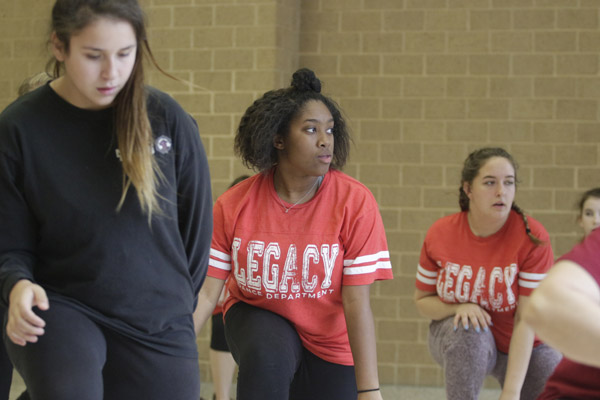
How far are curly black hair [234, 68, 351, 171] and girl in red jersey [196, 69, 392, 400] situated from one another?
1 cm

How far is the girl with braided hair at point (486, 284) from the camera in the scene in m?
3.72

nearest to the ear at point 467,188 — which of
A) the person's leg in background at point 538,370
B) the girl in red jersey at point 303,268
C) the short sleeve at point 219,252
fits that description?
the person's leg in background at point 538,370

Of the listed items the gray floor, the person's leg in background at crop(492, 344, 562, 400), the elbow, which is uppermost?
the elbow

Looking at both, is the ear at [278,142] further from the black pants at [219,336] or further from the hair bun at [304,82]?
the black pants at [219,336]

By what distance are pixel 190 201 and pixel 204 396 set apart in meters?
3.16

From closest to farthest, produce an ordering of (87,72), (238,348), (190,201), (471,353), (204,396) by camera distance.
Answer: (87,72) < (190,201) < (238,348) < (471,353) < (204,396)

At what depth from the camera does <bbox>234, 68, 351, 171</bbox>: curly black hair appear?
3.34 meters

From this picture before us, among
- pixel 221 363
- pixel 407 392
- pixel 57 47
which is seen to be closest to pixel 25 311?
pixel 57 47

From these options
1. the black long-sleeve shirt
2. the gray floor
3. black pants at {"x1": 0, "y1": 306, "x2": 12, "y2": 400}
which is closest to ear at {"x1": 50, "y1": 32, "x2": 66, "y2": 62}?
the black long-sleeve shirt

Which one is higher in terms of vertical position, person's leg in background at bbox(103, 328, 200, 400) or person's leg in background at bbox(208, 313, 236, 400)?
person's leg in background at bbox(103, 328, 200, 400)

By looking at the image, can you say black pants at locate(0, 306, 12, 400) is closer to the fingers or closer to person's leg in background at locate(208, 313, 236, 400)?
the fingers

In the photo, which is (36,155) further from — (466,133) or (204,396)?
(466,133)

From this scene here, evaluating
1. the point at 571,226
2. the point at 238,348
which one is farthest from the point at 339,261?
the point at 571,226

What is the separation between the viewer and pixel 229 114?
539 cm
